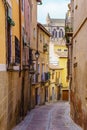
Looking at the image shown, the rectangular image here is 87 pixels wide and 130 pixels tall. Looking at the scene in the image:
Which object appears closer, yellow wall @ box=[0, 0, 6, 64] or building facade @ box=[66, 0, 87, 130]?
yellow wall @ box=[0, 0, 6, 64]

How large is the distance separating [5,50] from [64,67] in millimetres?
41961

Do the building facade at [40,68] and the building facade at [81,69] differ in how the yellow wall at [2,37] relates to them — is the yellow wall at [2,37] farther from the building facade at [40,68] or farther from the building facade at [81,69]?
the building facade at [40,68]

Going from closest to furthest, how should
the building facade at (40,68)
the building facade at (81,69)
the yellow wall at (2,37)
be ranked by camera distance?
the yellow wall at (2,37) → the building facade at (81,69) → the building facade at (40,68)

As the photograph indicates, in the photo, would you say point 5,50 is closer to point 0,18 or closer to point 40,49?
point 0,18

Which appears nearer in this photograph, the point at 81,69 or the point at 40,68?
the point at 81,69

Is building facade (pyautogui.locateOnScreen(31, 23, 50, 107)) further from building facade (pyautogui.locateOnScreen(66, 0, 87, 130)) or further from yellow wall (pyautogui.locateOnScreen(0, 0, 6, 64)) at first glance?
yellow wall (pyautogui.locateOnScreen(0, 0, 6, 64))

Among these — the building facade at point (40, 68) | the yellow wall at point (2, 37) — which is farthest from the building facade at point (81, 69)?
the building facade at point (40, 68)

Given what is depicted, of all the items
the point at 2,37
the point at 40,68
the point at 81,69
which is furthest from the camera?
the point at 40,68

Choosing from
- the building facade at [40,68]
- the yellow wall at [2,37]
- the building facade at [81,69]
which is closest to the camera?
the yellow wall at [2,37]

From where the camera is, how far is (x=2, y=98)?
11.9m

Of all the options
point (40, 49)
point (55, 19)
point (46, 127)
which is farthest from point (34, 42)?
point (55, 19)

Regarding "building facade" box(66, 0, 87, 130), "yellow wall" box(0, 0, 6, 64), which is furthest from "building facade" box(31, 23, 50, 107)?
"yellow wall" box(0, 0, 6, 64)

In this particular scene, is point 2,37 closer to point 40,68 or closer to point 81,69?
point 81,69

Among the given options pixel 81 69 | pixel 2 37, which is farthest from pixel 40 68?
pixel 2 37
